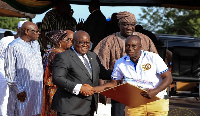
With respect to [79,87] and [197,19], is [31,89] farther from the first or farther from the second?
[197,19]

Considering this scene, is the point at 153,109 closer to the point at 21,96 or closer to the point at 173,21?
the point at 21,96

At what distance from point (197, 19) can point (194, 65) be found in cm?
2631

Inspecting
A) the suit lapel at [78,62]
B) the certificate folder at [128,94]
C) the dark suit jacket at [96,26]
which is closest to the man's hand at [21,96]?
the suit lapel at [78,62]

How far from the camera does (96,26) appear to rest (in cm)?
759

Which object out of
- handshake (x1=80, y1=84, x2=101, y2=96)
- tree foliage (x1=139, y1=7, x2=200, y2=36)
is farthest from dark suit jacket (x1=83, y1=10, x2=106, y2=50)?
tree foliage (x1=139, y1=7, x2=200, y2=36)

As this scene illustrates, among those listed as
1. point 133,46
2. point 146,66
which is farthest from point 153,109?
point 133,46

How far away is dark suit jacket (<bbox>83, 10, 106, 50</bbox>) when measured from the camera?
7477mm

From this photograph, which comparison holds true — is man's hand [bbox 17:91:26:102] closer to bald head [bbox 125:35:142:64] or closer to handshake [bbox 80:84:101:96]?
handshake [bbox 80:84:101:96]

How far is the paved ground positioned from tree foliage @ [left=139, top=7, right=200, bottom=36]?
27794 millimetres

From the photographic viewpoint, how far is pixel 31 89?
6.06m

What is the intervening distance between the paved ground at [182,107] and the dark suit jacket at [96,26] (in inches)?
75.1

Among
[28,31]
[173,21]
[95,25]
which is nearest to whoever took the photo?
[28,31]

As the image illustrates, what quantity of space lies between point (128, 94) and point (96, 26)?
129 inches

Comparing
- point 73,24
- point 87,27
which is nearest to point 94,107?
point 87,27
